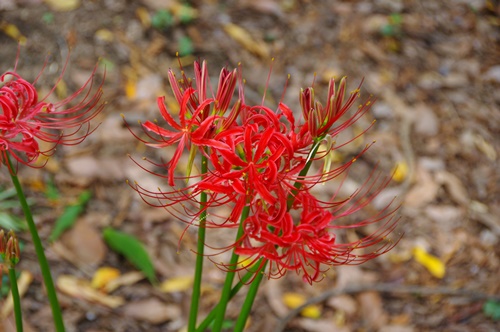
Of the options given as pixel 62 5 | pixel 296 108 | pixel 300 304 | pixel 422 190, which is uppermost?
pixel 62 5

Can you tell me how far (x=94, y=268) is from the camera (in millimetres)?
2125

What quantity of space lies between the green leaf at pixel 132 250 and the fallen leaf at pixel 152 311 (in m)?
0.08

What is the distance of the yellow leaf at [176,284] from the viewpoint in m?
2.12

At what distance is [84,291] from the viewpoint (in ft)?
6.67

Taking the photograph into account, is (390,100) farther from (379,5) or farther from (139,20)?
(139,20)

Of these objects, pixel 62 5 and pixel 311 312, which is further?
pixel 62 5

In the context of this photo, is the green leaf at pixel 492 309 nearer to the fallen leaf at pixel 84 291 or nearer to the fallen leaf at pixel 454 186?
the fallen leaf at pixel 454 186

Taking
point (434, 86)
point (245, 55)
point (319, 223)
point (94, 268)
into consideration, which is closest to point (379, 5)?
point (434, 86)

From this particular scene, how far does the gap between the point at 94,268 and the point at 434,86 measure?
6.14 ft

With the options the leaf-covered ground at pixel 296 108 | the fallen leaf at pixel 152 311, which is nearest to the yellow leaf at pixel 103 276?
the leaf-covered ground at pixel 296 108

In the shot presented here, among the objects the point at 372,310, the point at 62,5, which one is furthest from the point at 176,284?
the point at 62,5

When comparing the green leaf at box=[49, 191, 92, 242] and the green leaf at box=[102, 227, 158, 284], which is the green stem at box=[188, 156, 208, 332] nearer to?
the green leaf at box=[102, 227, 158, 284]

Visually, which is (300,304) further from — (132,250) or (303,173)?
(303,173)

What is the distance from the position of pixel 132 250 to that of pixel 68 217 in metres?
0.25
